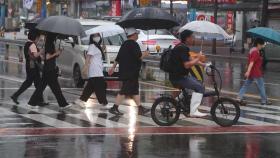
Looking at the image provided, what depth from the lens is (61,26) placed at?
43.5ft

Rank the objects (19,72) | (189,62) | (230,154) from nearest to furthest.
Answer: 1. (230,154)
2. (189,62)
3. (19,72)

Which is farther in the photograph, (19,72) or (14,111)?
(19,72)

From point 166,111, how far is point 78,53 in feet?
26.0

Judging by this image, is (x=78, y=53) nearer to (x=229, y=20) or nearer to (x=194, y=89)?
(x=194, y=89)

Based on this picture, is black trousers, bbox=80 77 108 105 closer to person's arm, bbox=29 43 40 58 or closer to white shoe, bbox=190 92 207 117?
person's arm, bbox=29 43 40 58

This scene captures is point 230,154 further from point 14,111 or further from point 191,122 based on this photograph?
point 14,111

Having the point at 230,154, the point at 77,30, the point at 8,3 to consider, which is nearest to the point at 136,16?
the point at 77,30

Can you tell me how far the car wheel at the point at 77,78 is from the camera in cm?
1892

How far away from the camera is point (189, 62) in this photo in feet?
37.0

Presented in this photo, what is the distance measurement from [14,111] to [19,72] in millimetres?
10147

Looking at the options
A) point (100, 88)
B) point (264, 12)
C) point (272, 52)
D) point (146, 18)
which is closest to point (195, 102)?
point (146, 18)

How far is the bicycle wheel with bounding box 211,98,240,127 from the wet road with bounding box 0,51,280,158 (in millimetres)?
142

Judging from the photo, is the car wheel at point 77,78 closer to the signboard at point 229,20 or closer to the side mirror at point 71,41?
the side mirror at point 71,41

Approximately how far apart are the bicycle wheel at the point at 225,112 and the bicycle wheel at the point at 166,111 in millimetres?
705
